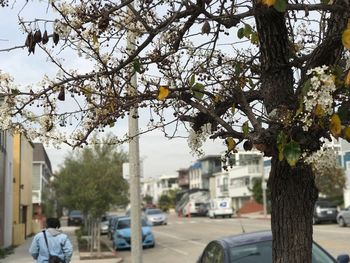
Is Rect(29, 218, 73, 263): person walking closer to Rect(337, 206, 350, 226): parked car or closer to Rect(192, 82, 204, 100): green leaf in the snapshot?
Rect(192, 82, 204, 100): green leaf

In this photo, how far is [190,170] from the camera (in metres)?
125

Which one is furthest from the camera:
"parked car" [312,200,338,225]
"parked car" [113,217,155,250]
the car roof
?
"parked car" [312,200,338,225]

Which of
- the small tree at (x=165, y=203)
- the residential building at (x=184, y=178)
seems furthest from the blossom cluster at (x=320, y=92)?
the residential building at (x=184, y=178)

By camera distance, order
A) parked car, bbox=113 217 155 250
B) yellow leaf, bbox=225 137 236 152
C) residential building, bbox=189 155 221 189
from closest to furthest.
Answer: yellow leaf, bbox=225 137 236 152 → parked car, bbox=113 217 155 250 → residential building, bbox=189 155 221 189

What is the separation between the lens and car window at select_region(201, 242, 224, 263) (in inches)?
297

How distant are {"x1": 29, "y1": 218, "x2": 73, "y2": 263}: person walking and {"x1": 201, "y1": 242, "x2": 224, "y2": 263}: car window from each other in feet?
6.96

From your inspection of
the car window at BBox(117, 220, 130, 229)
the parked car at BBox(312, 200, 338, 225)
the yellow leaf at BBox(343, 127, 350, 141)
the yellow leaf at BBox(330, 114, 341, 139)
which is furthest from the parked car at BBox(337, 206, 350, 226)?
the yellow leaf at BBox(330, 114, 341, 139)

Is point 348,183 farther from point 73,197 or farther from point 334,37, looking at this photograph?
point 334,37

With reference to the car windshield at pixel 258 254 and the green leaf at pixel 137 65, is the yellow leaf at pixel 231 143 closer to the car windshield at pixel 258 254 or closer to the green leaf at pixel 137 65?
the green leaf at pixel 137 65

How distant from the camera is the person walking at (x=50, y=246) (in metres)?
8.91

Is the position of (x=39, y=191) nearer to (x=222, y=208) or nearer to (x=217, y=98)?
Answer: (x=222, y=208)

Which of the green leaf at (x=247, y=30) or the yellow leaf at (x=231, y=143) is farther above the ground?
the green leaf at (x=247, y=30)

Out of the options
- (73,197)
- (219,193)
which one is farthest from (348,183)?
(219,193)

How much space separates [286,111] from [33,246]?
6552mm
